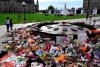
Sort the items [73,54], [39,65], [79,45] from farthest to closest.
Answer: [79,45] < [73,54] < [39,65]

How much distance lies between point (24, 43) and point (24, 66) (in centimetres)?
476

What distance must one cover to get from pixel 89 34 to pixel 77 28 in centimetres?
129

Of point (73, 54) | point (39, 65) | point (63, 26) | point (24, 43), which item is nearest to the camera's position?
point (39, 65)

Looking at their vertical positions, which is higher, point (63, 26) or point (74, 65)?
point (63, 26)

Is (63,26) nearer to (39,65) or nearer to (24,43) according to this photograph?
(24,43)

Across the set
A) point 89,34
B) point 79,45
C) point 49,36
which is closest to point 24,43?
point 49,36

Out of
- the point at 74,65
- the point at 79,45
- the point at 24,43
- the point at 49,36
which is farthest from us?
the point at 49,36

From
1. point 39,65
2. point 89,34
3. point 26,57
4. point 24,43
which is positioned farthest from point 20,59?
point 89,34

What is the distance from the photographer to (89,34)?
1708 cm

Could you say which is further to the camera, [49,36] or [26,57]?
[49,36]

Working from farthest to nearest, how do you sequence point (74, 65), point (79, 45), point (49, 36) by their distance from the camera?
point (49, 36) → point (79, 45) → point (74, 65)

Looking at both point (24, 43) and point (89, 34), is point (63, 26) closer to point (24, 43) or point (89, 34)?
point (89, 34)

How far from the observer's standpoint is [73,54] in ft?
43.4

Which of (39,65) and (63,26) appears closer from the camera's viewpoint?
(39,65)
